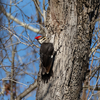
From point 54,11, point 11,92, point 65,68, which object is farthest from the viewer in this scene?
point 11,92

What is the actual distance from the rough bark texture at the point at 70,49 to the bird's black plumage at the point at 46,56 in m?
0.09

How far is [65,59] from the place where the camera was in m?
2.20

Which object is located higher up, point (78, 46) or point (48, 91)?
point (78, 46)

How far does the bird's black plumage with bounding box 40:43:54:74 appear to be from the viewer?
224 cm

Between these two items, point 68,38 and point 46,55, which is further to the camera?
point 46,55

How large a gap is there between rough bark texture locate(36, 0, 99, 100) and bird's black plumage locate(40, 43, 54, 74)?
87 millimetres

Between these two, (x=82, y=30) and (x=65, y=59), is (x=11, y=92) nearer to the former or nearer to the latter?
(x=65, y=59)

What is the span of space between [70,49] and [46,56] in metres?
0.41

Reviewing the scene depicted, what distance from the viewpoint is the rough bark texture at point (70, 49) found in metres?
2.18

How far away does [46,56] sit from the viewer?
2363 millimetres

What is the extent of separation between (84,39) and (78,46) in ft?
0.48

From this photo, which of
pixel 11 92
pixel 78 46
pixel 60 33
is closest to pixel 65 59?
pixel 78 46

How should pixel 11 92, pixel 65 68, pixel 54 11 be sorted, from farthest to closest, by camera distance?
1. pixel 11 92
2. pixel 54 11
3. pixel 65 68

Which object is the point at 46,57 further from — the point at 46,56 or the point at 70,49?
the point at 70,49
